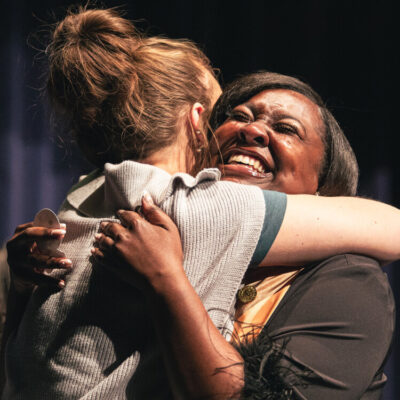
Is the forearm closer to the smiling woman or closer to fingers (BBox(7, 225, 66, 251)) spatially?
fingers (BBox(7, 225, 66, 251))

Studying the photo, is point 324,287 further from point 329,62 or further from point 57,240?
point 329,62

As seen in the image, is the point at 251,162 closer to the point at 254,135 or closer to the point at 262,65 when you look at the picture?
the point at 254,135

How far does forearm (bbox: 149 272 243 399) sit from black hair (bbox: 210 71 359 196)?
644 millimetres

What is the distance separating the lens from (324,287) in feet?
3.36

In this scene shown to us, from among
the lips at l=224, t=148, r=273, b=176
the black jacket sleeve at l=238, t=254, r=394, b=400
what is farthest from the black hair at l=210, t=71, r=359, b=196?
the black jacket sleeve at l=238, t=254, r=394, b=400

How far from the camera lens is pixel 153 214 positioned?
978 millimetres

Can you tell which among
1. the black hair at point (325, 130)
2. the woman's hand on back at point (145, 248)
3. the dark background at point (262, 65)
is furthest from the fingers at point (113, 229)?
the dark background at point (262, 65)

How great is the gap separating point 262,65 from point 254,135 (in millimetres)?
986

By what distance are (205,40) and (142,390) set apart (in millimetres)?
1631

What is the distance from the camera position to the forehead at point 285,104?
4.50 ft

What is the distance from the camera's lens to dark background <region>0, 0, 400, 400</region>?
6.98 ft

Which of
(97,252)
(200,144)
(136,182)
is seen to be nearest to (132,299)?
(97,252)

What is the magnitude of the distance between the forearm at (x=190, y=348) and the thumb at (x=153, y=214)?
0.11 meters

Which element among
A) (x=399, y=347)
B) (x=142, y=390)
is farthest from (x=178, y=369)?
(x=399, y=347)
